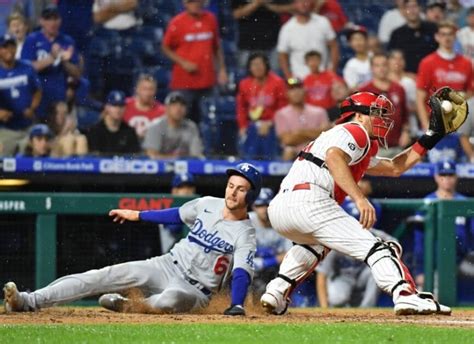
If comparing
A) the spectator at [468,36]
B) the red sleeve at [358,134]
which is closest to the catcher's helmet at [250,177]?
the red sleeve at [358,134]

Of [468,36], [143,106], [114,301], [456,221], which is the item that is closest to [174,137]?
[143,106]

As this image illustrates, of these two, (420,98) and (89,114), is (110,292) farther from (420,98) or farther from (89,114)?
(420,98)

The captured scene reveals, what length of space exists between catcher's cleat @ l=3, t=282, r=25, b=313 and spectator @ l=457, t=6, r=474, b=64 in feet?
21.1

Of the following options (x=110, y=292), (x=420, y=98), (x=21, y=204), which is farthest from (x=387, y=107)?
(x=420, y=98)

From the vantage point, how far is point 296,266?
7.12 meters

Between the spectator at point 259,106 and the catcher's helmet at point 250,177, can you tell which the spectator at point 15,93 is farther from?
the catcher's helmet at point 250,177

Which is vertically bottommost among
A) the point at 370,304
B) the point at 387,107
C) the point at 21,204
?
the point at 370,304

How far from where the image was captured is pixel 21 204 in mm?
9812

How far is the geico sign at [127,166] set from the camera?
1057 centimetres

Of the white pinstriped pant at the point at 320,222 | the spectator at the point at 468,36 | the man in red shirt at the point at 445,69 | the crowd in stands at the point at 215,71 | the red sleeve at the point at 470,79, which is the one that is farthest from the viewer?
the spectator at the point at 468,36

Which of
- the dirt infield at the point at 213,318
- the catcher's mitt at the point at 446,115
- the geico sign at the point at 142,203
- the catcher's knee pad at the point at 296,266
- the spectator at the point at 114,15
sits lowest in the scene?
the dirt infield at the point at 213,318

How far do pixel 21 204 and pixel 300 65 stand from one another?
11.3 ft

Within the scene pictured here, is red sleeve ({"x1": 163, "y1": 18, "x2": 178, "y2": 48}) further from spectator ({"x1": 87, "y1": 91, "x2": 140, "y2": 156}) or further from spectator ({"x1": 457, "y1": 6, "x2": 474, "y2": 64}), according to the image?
spectator ({"x1": 457, "y1": 6, "x2": 474, "y2": 64})

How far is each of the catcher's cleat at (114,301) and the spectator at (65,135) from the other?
11.2 feet
